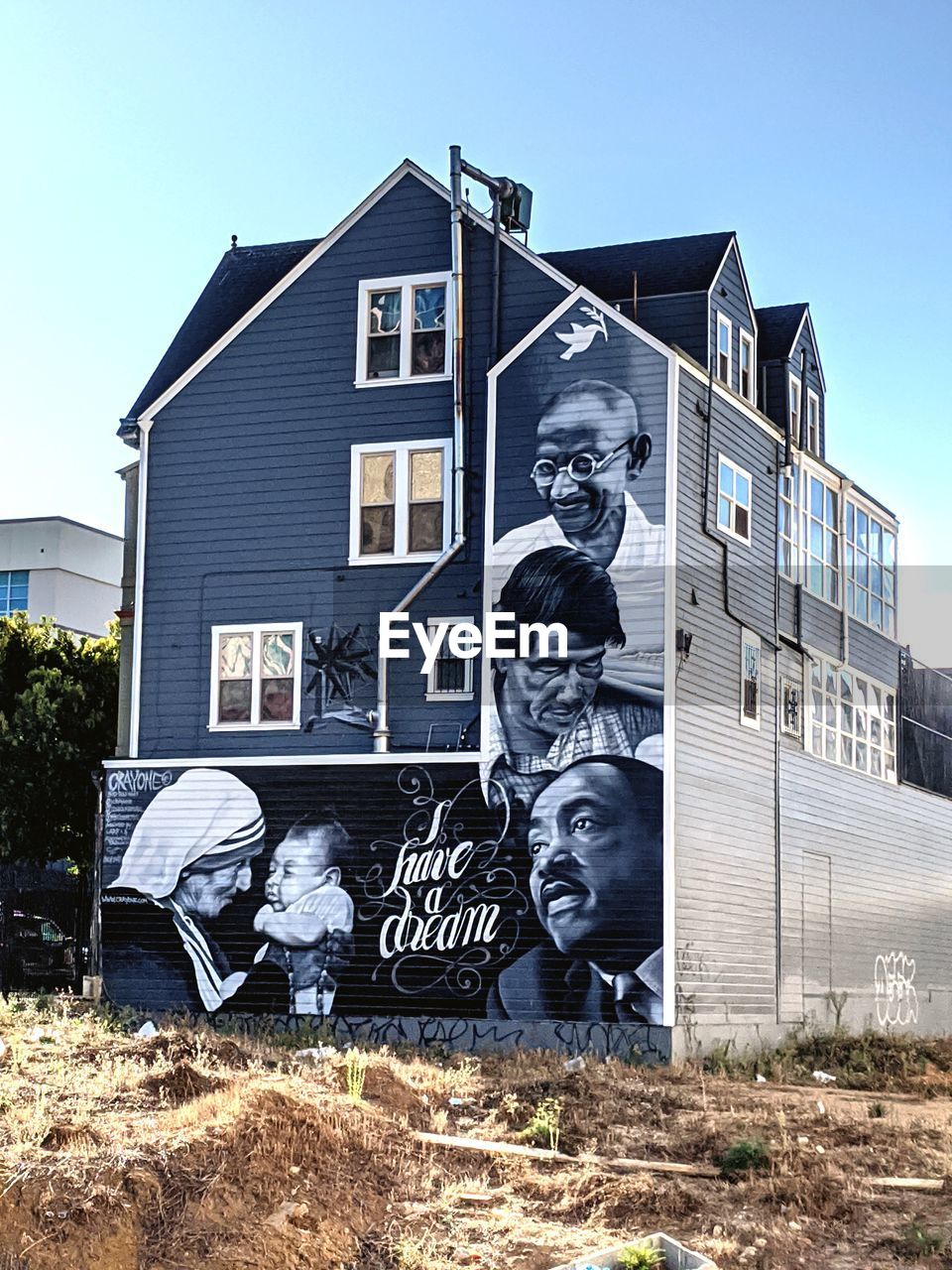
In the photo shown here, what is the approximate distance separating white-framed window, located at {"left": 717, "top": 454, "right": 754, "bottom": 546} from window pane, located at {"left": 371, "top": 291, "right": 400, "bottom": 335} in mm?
6270

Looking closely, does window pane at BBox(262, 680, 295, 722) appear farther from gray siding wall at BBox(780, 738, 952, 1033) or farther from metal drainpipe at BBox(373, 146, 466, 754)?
gray siding wall at BBox(780, 738, 952, 1033)

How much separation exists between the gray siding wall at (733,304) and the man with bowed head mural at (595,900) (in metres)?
8.11

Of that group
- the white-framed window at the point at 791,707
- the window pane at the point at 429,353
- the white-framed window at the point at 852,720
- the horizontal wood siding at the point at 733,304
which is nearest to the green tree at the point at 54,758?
the window pane at the point at 429,353

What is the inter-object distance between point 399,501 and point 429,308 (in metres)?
3.55

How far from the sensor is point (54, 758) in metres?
40.5

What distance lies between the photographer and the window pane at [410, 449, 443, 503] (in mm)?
30297

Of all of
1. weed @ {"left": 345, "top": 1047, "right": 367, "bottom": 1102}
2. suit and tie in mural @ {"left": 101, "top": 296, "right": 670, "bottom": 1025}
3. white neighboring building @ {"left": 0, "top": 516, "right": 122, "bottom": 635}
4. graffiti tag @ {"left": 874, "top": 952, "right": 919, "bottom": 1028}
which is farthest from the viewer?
white neighboring building @ {"left": 0, "top": 516, "right": 122, "bottom": 635}

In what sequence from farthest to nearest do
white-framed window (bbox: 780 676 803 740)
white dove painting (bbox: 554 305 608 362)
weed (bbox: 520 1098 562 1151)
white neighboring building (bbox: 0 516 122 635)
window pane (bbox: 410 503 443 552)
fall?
white neighboring building (bbox: 0 516 122 635) → white-framed window (bbox: 780 676 803 740) → window pane (bbox: 410 503 443 552) → white dove painting (bbox: 554 305 608 362) → weed (bbox: 520 1098 562 1151)

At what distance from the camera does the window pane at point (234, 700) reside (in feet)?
102

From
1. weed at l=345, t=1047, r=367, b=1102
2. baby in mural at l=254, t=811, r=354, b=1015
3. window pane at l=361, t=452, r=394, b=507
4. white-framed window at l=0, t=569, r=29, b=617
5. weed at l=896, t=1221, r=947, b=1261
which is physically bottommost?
weed at l=896, t=1221, r=947, b=1261

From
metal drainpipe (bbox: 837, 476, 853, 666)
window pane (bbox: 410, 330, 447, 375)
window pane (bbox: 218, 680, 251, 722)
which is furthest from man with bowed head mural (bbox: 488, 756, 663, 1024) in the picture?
metal drainpipe (bbox: 837, 476, 853, 666)

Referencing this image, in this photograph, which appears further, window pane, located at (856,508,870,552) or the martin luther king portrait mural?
window pane, located at (856,508,870,552)

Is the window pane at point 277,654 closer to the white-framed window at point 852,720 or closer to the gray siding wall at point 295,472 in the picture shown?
the gray siding wall at point 295,472

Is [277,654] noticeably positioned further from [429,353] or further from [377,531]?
[429,353]
